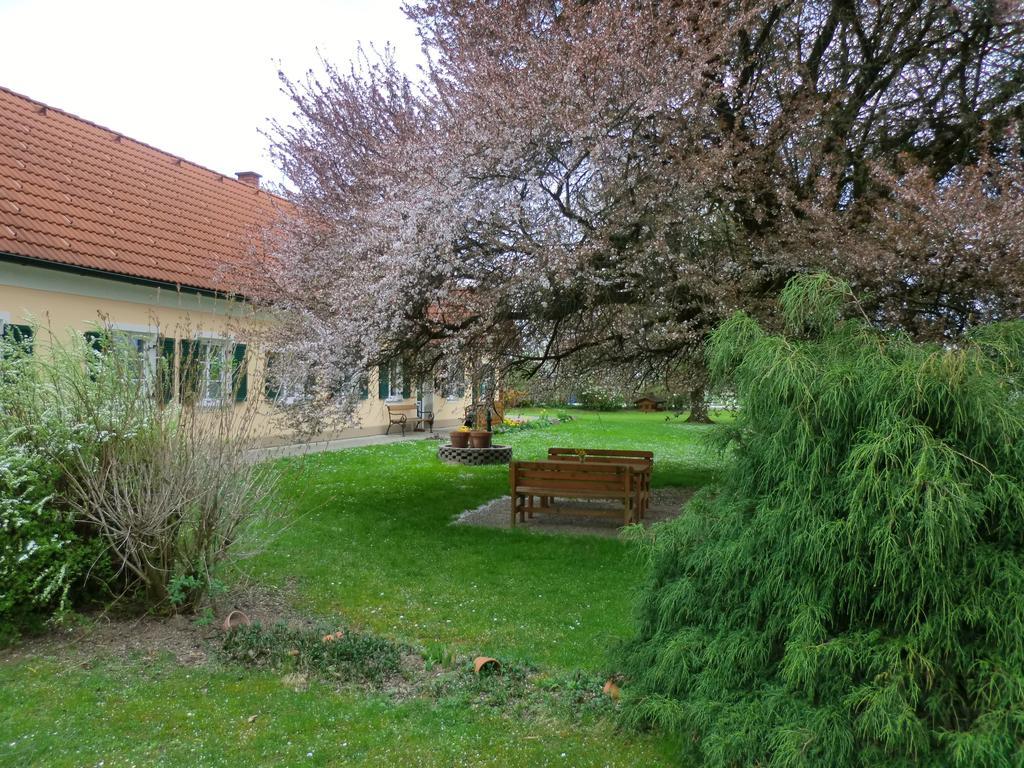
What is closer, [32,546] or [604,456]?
[32,546]

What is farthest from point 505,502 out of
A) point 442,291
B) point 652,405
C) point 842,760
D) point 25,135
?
point 652,405

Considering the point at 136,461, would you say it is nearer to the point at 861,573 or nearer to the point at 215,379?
the point at 215,379

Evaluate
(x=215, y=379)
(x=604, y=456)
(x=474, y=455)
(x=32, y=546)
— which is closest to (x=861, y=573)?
(x=32, y=546)

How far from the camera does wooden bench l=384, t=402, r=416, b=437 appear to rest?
21.5m

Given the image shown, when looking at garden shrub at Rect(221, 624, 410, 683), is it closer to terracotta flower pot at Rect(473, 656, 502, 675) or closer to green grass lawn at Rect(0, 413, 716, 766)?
green grass lawn at Rect(0, 413, 716, 766)

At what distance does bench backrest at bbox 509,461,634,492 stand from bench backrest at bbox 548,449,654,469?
1081mm

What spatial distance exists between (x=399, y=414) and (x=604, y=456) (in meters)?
12.3

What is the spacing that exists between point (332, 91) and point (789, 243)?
626 centimetres

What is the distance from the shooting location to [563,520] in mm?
9633

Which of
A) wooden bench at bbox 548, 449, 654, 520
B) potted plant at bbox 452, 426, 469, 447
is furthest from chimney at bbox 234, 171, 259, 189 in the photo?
wooden bench at bbox 548, 449, 654, 520

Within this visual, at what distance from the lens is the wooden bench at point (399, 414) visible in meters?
21.5

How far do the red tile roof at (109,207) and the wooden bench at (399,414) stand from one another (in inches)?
293

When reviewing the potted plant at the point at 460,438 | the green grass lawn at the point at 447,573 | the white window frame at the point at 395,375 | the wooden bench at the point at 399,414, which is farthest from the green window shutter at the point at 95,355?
the wooden bench at the point at 399,414

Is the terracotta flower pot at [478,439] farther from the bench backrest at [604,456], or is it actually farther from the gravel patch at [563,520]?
the gravel patch at [563,520]
